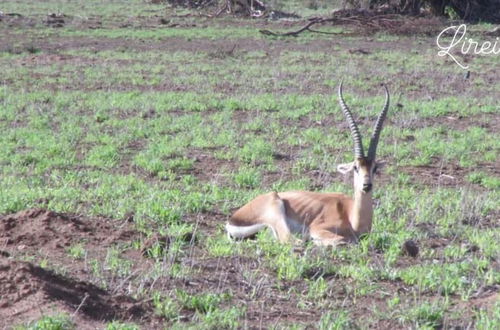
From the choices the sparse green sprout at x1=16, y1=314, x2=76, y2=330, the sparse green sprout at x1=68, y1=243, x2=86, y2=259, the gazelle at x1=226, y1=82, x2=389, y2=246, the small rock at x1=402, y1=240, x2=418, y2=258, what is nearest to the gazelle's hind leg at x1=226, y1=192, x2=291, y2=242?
the gazelle at x1=226, y1=82, x2=389, y2=246

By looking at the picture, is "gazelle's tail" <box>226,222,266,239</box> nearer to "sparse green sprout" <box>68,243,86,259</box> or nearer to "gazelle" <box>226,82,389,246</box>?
"gazelle" <box>226,82,389,246</box>

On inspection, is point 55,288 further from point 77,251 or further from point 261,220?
point 261,220

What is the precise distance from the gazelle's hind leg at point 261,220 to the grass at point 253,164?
0.96ft

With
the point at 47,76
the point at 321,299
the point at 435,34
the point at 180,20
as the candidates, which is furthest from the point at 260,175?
the point at 180,20

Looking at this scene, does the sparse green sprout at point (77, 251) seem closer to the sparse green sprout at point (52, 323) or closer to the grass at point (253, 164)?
the grass at point (253, 164)

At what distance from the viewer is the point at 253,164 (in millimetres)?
11250

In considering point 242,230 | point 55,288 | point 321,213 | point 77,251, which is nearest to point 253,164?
point 321,213

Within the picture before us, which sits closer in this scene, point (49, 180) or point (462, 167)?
point (49, 180)

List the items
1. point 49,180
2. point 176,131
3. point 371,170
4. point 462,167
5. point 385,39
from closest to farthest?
point 371,170
point 49,180
point 462,167
point 176,131
point 385,39

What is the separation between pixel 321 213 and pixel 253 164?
10.5ft

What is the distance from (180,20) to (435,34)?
9180 millimetres

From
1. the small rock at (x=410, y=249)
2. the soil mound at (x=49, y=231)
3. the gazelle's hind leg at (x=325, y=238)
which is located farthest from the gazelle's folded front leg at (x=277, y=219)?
the soil mound at (x=49, y=231)

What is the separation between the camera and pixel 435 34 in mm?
27422

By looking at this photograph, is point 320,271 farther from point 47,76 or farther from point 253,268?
point 47,76
